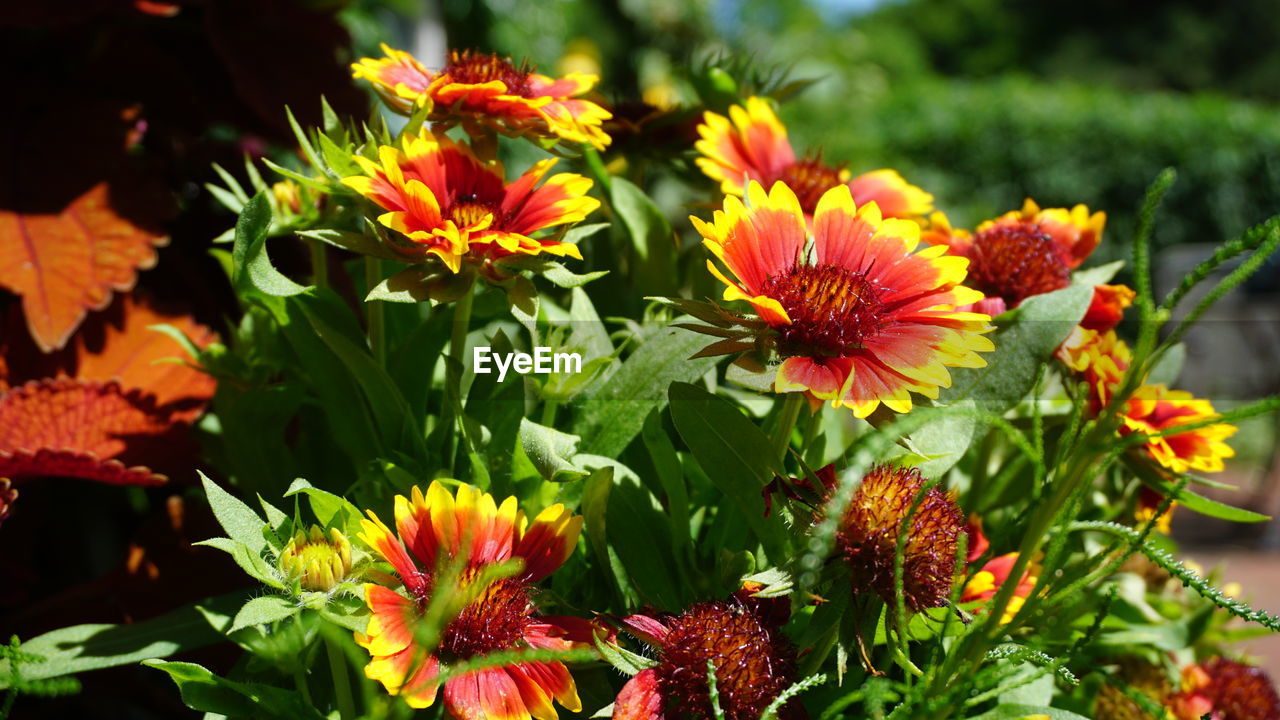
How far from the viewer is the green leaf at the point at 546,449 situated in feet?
1.91

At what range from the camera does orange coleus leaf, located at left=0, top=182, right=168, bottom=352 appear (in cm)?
87

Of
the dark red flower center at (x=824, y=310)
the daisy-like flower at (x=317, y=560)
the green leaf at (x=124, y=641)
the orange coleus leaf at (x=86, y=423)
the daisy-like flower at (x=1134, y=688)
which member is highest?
the dark red flower center at (x=824, y=310)

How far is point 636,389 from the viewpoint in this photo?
2.27 feet

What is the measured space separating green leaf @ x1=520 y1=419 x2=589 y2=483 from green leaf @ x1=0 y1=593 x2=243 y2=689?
0.26 metres

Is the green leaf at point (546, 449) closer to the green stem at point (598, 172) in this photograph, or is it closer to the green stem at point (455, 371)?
the green stem at point (455, 371)

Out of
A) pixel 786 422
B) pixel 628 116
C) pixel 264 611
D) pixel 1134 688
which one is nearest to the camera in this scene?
pixel 264 611

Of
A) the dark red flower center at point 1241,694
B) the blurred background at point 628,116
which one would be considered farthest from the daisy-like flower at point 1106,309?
the dark red flower center at point 1241,694

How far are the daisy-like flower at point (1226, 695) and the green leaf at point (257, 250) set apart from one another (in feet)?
2.52

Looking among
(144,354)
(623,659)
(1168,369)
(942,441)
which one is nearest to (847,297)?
(942,441)

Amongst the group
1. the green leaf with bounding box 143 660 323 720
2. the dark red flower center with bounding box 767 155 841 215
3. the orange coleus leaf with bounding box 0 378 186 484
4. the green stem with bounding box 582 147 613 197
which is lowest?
the green leaf with bounding box 143 660 323 720

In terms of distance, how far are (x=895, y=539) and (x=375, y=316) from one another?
0.38m

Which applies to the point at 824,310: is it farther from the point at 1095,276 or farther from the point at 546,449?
the point at 1095,276

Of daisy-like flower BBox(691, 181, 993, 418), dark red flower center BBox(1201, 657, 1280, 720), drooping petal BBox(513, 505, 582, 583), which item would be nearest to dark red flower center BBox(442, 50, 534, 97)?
daisy-like flower BBox(691, 181, 993, 418)

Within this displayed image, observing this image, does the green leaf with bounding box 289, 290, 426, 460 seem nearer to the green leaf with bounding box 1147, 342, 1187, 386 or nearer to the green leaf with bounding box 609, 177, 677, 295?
the green leaf with bounding box 609, 177, 677, 295
